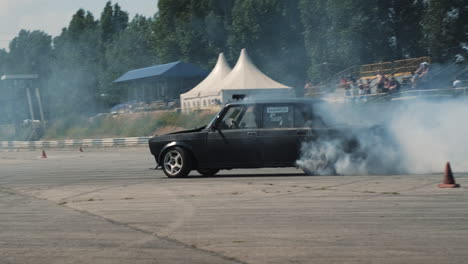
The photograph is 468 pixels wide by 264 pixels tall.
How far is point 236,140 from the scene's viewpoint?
1381 centimetres

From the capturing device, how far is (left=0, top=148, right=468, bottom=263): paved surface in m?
6.41

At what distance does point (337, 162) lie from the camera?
1349cm

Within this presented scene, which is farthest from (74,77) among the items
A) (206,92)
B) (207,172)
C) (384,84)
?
(207,172)

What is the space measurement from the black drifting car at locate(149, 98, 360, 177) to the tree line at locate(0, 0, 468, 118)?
1139 inches

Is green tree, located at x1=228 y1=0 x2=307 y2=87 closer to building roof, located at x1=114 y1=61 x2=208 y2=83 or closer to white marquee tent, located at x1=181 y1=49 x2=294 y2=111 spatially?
building roof, located at x1=114 y1=61 x2=208 y2=83

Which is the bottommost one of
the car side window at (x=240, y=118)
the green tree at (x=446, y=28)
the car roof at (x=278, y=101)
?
the car side window at (x=240, y=118)

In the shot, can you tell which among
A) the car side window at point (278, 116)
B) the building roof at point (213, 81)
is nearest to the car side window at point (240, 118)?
the car side window at point (278, 116)

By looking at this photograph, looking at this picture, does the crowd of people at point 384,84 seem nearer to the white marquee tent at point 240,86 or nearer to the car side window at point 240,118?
the white marquee tent at point 240,86

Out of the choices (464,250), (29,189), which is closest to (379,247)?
(464,250)

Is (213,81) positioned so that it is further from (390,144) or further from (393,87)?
(390,144)

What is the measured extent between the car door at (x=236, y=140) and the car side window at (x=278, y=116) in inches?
8.0

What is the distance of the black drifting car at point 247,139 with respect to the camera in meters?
13.5

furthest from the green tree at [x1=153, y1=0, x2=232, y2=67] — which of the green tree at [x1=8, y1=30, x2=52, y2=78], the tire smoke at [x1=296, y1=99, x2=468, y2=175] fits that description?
the tire smoke at [x1=296, y1=99, x2=468, y2=175]

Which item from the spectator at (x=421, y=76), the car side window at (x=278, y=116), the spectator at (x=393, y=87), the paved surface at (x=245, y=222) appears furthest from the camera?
the spectator at (x=393, y=87)
